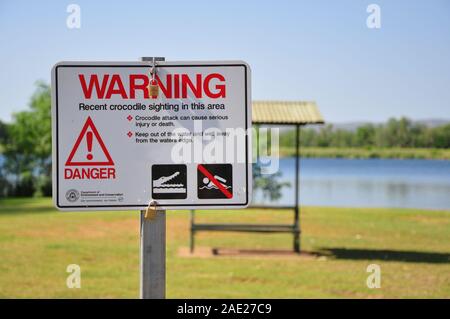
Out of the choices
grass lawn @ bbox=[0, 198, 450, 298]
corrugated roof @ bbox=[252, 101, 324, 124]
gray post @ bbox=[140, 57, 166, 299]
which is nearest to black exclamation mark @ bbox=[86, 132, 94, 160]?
gray post @ bbox=[140, 57, 166, 299]

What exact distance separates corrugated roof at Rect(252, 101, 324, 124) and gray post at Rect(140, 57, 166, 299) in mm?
9940

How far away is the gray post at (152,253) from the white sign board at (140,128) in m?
0.07

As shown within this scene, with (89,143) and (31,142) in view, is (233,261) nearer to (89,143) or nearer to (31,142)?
(89,143)

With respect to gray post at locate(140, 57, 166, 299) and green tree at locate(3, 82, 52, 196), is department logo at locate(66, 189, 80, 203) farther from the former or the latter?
green tree at locate(3, 82, 52, 196)

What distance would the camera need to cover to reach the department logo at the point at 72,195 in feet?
7.39

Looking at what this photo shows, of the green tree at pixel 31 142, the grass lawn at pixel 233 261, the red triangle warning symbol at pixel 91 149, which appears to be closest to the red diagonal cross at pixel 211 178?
the red triangle warning symbol at pixel 91 149

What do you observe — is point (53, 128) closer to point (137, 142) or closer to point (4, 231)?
point (137, 142)

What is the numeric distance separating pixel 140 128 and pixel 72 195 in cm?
37

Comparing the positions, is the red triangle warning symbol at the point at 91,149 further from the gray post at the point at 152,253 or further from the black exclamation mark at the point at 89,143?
the gray post at the point at 152,253

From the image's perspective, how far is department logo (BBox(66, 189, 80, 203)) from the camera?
7.39ft

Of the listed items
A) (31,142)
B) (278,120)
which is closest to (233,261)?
(278,120)

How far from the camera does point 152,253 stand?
87.7 inches

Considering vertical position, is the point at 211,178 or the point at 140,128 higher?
the point at 140,128
